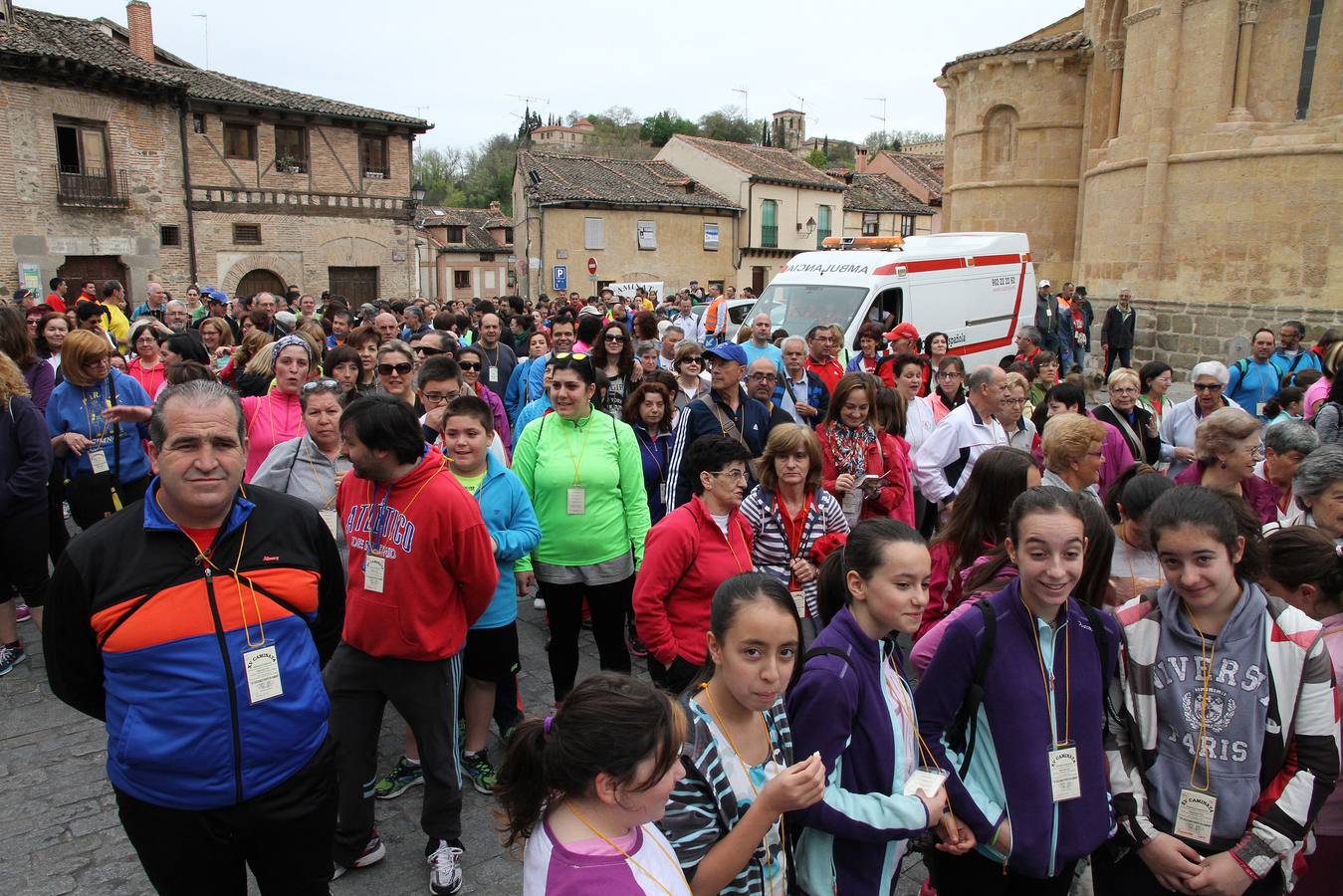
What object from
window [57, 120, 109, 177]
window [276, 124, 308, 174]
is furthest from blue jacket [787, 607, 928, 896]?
window [276, 124, 308, 174]

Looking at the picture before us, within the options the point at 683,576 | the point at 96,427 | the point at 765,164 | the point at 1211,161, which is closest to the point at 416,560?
the point at 683,576

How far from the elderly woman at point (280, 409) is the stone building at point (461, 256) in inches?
1600

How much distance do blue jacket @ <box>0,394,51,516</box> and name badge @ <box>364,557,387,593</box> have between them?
284 cm

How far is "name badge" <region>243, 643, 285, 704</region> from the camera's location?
7.92 feet

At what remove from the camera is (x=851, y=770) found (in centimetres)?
244

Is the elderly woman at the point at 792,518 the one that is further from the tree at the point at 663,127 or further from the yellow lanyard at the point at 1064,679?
the tree at the point at 663,127

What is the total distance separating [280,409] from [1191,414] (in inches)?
248

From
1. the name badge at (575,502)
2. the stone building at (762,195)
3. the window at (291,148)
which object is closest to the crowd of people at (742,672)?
the name badge at (575,502)

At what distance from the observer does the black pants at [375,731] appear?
3.39 metres

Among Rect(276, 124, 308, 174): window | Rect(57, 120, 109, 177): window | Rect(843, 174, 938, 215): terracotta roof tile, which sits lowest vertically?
Rect(57, 120, 109, 177): window

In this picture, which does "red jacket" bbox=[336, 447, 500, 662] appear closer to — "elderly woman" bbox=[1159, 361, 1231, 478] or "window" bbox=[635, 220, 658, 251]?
"elderly woman" bbox=[1159, 361, 1231, 478]

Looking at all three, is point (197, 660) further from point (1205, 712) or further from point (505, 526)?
point (1205, 712)

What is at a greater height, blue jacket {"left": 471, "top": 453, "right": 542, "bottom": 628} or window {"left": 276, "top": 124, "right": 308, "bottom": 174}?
window {"left": 276, "top": 124, "right": 308, "bottom": 174}

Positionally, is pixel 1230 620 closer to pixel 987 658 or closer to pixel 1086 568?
pixel 1086 568
